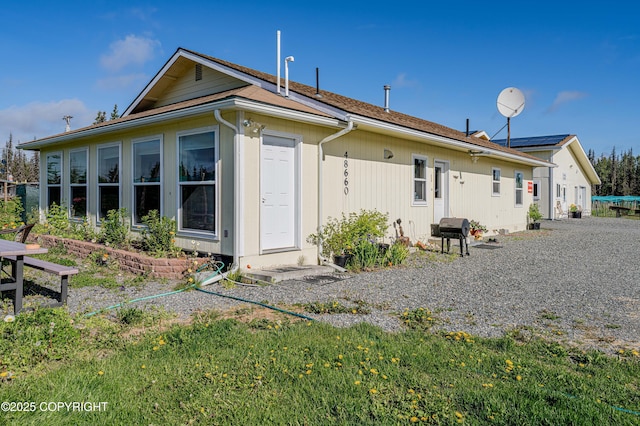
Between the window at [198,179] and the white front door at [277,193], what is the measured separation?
0.81 meters

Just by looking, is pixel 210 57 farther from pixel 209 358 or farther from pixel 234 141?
pixel 209 358

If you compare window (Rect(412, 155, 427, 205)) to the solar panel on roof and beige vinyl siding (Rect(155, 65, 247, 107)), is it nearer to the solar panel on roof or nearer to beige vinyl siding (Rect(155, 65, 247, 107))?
beige vinyl siding (Rect(155, 65, 247, 107))

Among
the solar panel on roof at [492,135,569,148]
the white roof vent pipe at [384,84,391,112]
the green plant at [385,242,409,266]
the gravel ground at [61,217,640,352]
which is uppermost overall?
the solar panel on roof at [492,135,569,148]

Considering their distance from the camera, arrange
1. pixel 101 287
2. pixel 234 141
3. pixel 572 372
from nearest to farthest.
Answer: pixel 572 372 → pixel 101 287 → pixel 234 141

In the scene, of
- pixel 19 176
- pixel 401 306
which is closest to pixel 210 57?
pixel 401 306

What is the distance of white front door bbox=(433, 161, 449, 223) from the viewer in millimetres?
11859

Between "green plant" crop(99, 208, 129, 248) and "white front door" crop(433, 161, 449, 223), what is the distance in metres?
7.78

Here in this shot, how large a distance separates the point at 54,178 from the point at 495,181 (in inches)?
539

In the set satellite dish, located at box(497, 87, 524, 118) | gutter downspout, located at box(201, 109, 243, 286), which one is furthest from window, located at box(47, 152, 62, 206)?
satellite dish, located at box(497, 87, 524, 118)

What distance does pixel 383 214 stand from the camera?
9672mm

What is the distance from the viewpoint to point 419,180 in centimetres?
1106

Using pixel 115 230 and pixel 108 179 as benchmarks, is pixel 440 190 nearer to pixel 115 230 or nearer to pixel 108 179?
pixel 115 230

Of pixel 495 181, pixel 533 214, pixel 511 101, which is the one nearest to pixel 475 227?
pixel 495 181

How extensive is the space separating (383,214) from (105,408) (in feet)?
25.3
